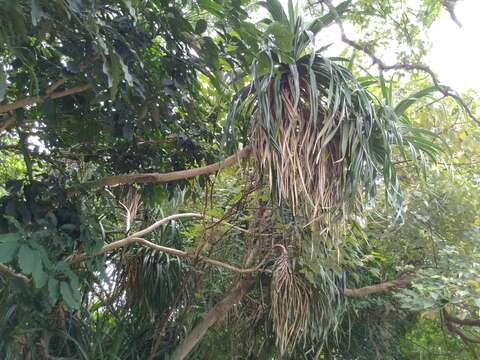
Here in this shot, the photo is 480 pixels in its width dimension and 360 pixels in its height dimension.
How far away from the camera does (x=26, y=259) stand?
205 cm

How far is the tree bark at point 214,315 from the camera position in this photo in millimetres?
3641

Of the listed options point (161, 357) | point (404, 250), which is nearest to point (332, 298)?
point (404, 250)

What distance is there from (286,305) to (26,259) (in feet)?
5.83

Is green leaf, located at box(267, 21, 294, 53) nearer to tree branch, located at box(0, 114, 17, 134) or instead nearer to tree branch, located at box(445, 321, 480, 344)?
tree branch, located at box(0, 114, 17, 134)

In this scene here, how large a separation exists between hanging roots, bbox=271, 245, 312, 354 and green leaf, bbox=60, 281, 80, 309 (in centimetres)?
149

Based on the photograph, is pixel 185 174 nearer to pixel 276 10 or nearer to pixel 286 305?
pixel 276 10

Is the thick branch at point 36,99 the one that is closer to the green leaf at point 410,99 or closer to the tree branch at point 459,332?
the green leaf at point 410,99

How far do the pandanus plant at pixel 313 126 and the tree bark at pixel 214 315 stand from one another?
3.86 ft

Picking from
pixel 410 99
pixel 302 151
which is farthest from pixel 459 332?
pixel 302 151

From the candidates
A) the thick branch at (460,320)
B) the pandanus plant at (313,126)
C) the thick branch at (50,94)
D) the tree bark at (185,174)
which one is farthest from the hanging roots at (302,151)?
the thick branch at (460,320)

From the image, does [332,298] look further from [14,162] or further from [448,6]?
[14,162]

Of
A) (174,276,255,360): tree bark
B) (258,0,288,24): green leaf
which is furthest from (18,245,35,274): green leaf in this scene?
(174,276,255,360): tree bark

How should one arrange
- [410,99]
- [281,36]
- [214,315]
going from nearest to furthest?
[281,36] < [410,99] < [214,315]

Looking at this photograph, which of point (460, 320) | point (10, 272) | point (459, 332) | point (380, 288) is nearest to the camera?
point (10, 272)
